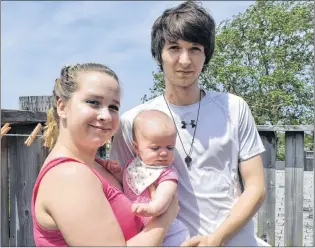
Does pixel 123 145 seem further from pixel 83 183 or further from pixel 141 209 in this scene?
pixel 83 183

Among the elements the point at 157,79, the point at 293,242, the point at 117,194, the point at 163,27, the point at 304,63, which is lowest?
the point at 293,242

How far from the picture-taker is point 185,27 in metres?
1.93

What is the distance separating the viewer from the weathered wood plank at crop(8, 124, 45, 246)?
2.68 metres

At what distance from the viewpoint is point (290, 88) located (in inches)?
535

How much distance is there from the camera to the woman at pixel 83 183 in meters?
1.41

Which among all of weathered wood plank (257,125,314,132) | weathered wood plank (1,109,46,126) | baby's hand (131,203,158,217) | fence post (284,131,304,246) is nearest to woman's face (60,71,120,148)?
baby's hand (131,203,158,217)

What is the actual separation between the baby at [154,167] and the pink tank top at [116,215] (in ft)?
0.51

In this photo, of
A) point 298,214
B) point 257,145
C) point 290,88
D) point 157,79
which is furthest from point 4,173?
point 290,88

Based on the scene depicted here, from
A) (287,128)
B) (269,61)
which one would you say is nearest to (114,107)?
(287,128)

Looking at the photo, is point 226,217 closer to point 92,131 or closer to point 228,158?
point 228,158

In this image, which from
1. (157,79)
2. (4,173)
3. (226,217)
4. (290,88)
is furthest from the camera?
(290,88)

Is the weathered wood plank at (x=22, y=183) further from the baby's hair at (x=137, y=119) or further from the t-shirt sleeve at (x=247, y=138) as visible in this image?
the t-shirt sleeve at (x=247, y=138)

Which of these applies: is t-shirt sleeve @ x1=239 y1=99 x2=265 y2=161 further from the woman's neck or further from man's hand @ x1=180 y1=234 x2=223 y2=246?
the woman's neck

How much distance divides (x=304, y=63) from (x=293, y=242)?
11.9 metres
